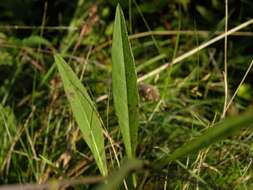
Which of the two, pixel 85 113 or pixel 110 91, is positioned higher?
pixel 85 113

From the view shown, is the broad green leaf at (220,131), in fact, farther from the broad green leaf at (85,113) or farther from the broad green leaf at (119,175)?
the broad green leaf at (85,113)

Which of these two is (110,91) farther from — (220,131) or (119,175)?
(119,175)

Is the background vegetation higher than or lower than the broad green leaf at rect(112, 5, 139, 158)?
lower

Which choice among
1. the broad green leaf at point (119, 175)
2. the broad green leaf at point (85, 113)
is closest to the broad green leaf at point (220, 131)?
the broad green leaf at point (119, 175)

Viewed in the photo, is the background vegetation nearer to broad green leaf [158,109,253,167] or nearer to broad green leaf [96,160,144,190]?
broad green leaf [158,109,253,167]

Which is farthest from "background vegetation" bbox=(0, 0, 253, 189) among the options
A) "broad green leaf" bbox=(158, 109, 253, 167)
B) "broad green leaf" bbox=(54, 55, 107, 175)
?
"broad green leaf" bbox=(158, 109, 253, 167)

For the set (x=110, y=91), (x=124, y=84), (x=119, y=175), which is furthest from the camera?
(x=110, y=91)

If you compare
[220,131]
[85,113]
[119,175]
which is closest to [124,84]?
[85,113]
